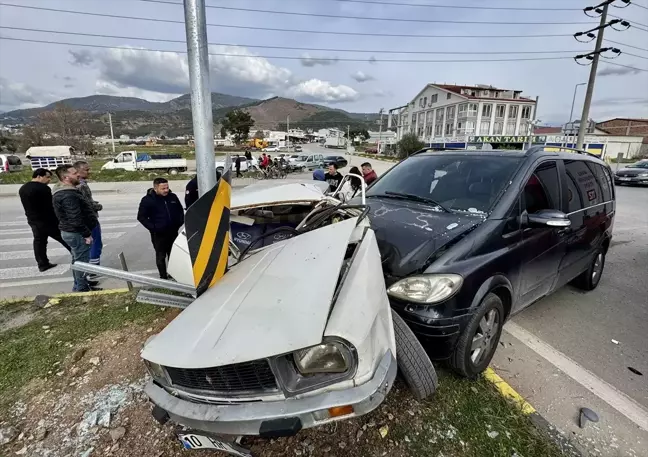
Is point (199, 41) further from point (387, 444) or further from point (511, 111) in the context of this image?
point (511, 111)

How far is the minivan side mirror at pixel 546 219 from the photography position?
282 cm

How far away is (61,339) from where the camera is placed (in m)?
3.36

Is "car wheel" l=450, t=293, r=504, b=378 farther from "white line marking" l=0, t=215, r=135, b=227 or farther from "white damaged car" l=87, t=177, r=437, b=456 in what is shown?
"white line marking" l=0, t=215, r=135, b=227

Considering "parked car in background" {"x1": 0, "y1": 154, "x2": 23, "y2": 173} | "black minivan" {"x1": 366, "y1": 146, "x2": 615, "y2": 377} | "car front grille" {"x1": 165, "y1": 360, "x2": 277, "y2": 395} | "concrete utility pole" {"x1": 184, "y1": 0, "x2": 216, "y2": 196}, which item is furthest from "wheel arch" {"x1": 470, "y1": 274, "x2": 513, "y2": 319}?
"parked car in background" {"x1": 0, "y1": 154, "x2": 23, "y2": 173}

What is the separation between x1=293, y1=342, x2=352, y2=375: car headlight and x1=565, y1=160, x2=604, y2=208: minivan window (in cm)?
340

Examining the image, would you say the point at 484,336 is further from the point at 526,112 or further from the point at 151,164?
the point at 526,112

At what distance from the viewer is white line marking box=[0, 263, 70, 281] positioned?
17.4 ft

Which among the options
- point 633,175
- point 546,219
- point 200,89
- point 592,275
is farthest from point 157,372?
point 633,175

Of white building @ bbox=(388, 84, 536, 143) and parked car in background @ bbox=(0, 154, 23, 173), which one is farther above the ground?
white building @ bbox=(388, 84, 536, 143)

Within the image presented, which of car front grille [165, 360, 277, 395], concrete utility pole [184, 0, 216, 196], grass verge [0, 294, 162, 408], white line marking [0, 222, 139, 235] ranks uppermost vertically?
concrete utility pole [184, 0, 216, 196]

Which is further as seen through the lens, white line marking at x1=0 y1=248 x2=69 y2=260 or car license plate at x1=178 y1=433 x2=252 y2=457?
white line marking at x1=0 y1=248 x2=69 y2=260

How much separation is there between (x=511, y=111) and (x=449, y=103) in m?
10.0

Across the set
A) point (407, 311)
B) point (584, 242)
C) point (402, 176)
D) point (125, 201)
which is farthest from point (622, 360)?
point (125, 201)

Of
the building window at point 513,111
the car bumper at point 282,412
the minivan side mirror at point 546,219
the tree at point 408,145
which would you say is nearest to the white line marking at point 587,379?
the minivan side mirror at point 546,219
